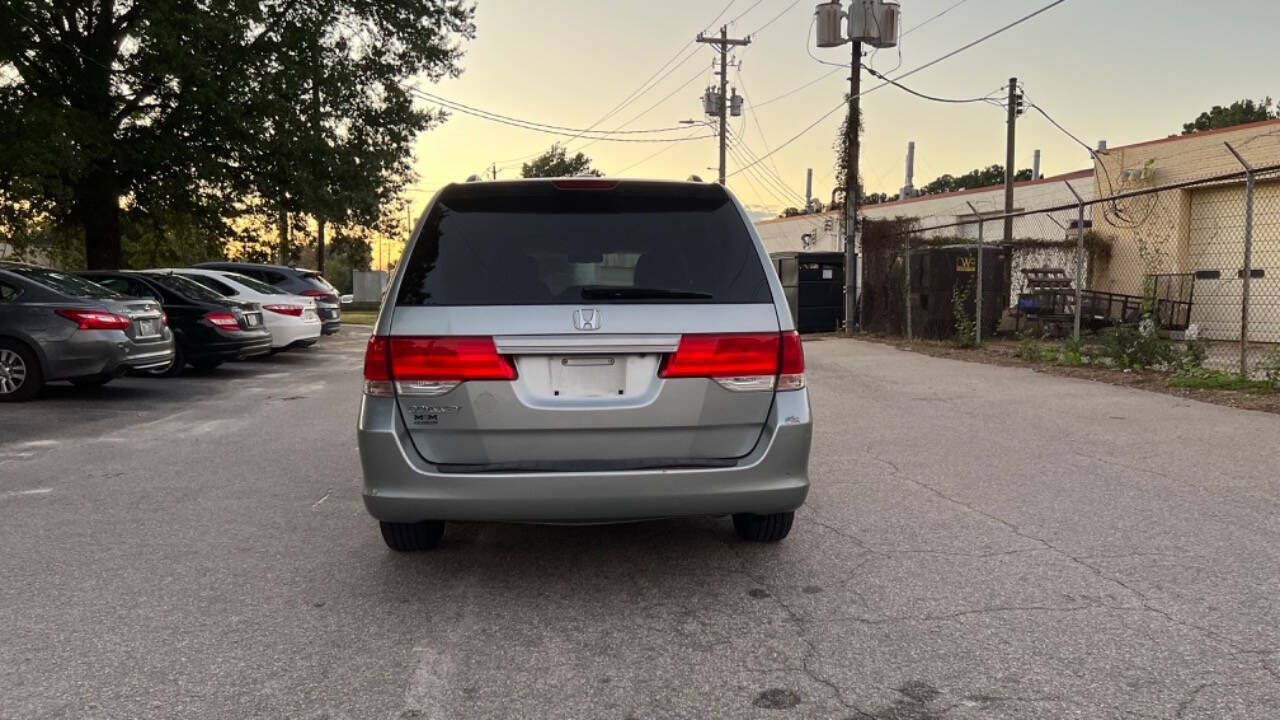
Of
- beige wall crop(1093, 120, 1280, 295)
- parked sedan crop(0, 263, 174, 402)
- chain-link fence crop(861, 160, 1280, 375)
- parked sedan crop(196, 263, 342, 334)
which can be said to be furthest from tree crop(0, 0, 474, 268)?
beige wall crop(1093, 120, 1280, 295)

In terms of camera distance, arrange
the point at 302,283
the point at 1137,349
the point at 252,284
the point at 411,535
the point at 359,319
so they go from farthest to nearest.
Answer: the point at 359,319
the point at 302,283
the point at 252,284
the point at 1137,349
the point at 411,535

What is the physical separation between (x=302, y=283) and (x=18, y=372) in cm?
860

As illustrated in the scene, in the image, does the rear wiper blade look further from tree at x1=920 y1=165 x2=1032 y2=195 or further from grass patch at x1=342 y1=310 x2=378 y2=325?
tree at x1=920 y1=165 x2=1032 y2=195

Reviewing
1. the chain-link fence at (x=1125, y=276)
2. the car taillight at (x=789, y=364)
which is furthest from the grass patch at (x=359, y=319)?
the car taillight at (x=789, y=364)

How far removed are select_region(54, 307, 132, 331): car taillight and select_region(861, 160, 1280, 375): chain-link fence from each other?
12.5m

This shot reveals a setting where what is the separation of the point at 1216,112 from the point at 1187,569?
69.1m

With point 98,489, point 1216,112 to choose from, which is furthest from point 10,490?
point 1216,112

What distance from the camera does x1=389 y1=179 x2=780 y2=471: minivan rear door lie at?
12.4 ft

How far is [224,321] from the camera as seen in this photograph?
13531mm

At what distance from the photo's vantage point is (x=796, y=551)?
4.67 meters

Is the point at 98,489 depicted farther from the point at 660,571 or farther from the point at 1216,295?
the point at 1216,295

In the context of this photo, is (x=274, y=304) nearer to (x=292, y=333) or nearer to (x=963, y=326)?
(x=292, y=333)

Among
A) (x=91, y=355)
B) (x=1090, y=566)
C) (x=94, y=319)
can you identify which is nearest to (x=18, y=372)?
(x=91, y=355)

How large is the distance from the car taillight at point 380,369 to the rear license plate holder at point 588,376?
0.67 m
